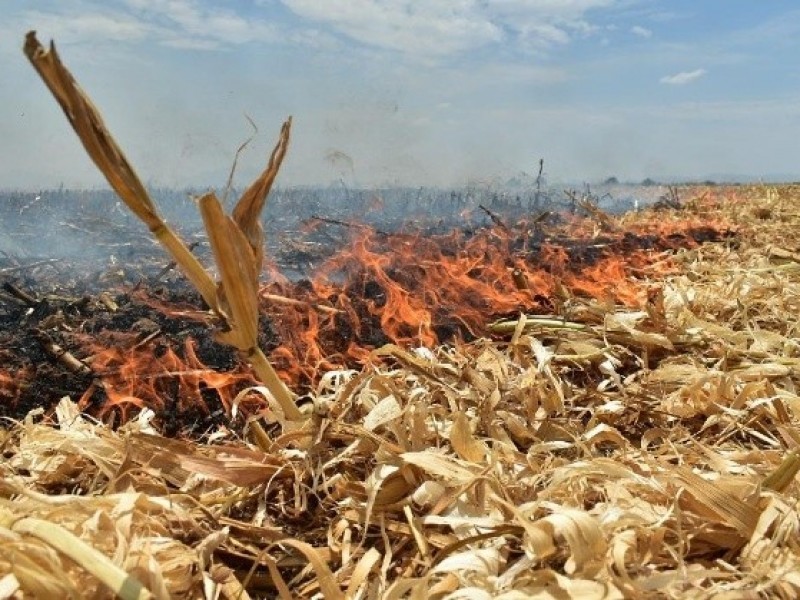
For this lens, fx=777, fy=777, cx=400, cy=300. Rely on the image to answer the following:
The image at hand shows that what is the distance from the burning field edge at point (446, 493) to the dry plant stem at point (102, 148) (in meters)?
0.51

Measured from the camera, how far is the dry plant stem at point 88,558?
1.43 metres

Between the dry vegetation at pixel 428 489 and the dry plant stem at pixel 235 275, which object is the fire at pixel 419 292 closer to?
the dry vegetation at pixel 428 489

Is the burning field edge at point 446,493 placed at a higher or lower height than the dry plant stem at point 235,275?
lower

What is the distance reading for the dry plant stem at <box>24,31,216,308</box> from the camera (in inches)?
68.3

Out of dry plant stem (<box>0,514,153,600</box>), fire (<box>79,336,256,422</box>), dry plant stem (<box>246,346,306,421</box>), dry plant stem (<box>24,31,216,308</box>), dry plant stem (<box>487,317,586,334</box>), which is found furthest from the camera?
dry plant stem (<box>487,317,586,334</box>)

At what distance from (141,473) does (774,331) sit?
2912mm

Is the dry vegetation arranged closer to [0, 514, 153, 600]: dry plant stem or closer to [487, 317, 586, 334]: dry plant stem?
[0, 514, 153, 600]: dry plant stem

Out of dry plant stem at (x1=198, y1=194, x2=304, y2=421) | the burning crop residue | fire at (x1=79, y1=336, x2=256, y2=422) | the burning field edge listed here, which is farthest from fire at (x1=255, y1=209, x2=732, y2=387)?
dry plant stem at (x1=198, y1=194, x2=304, y2=421)

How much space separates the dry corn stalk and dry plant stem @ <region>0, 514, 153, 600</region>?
28.9 inches

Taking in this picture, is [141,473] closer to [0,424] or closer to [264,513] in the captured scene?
[264,513]

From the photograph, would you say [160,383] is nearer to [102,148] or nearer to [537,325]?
[102,148]

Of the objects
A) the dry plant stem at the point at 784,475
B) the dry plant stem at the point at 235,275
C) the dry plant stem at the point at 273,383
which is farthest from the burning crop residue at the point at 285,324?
the dry plant stem at the point at 784,475

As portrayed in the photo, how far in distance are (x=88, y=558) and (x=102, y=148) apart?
37.3 inches

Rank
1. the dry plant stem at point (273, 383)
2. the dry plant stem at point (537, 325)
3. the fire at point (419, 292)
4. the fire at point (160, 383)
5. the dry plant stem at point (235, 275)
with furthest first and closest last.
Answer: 1. the fire at point (419, 292)
2. the dry plant stem at point (537, 325)
3. the fire at point (160, 383)
4. the dry plant stem at point (273, 383)
5. the dry plant stem at point (235, 275)
